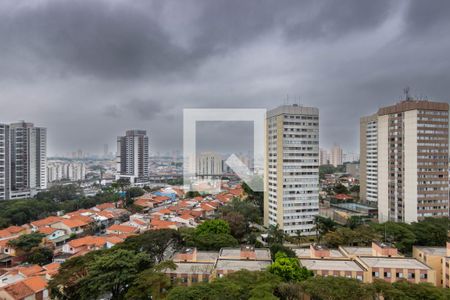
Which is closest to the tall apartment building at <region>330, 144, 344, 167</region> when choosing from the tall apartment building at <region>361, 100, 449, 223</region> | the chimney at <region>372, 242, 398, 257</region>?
the tall apartment building at <region>361, 100, 449, 223</region>

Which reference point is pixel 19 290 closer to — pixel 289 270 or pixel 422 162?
pixel 289 270

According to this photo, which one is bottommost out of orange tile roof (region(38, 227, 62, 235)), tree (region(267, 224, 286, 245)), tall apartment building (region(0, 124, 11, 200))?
orange tile roof (region(38, 227, 62, 235))

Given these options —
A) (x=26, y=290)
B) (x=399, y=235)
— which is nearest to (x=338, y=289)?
(x=399, y=235)

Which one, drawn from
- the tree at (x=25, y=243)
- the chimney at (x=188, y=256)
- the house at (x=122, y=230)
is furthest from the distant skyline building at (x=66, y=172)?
the chimney at (x=188, y=256)

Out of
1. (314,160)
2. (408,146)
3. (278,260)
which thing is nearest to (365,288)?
(278,260)

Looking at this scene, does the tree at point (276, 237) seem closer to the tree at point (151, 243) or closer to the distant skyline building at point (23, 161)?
the tree at point (151, 243)

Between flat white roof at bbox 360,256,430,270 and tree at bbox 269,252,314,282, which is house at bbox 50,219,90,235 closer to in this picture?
tree at bbox 269,252,314,282
